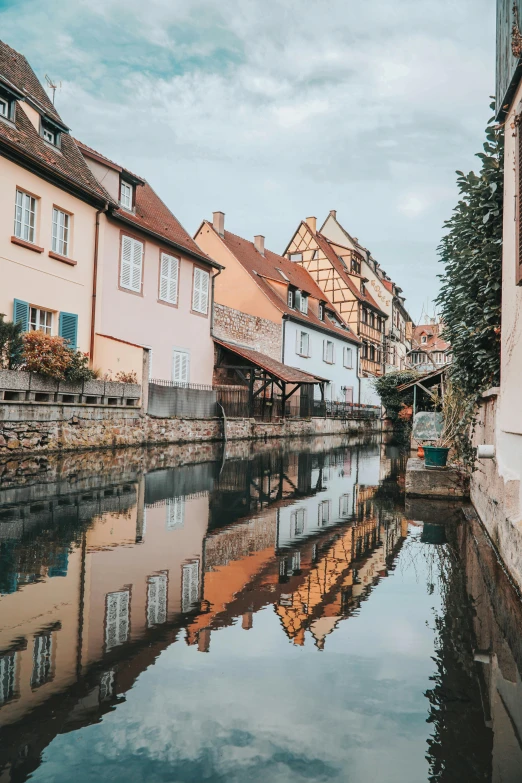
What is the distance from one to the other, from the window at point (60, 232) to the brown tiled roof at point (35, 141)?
0.95 m

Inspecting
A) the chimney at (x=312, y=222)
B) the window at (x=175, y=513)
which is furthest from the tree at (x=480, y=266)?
the chimney at (x=312, y=222)

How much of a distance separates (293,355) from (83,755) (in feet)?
104

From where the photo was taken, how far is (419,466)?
10750 millimetres

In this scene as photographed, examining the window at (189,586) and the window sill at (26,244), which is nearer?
the window at (189,586)

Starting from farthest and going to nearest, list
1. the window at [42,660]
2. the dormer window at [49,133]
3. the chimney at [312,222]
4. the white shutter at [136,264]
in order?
the chimney at [312,222] < the white shutter at [136,264] < the dormer window at [49,133] < the window at [42,660]

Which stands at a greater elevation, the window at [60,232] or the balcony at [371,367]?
the window at [60,232]

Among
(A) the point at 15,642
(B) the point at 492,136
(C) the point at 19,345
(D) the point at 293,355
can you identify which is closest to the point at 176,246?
(C) the point at 19,345

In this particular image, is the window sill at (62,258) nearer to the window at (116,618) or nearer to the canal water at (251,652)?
the canal water at (251,652)

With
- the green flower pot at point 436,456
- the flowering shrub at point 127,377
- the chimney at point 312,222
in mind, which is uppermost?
the chimney at point 312,222

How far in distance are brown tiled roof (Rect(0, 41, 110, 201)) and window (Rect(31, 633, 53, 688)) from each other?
1396cm

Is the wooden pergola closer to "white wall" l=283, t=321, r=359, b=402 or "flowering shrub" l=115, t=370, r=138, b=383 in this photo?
"white wall" l=283, t=321, r=359, b=402

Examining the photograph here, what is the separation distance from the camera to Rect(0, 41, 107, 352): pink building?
15.3 meters

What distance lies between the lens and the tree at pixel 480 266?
771 centimetres

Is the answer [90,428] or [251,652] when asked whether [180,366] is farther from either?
[251,652]
